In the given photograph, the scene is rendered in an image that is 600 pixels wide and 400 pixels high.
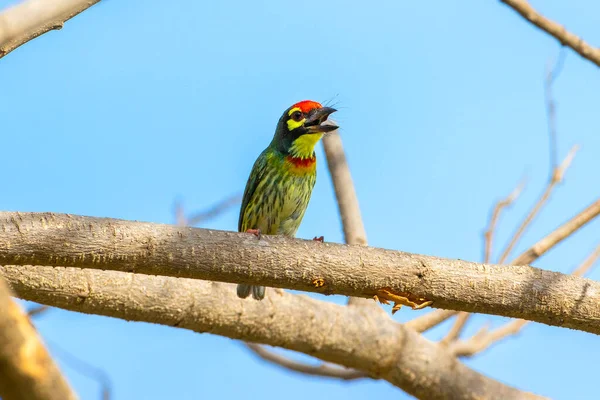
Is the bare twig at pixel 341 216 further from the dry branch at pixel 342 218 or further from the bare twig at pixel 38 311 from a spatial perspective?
the bare twig at pixel 38 311

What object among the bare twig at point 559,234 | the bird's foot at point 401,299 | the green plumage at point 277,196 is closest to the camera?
the bird's foot at point 401,299

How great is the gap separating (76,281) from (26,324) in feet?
10.1

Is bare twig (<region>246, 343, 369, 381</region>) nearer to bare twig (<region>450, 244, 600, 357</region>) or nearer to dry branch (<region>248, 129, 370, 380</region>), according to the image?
dry branch (<region>248, 129, 370, 380</region>)

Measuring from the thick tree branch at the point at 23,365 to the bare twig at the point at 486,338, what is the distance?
4.61 meters

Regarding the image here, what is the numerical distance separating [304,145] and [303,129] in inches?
4.6

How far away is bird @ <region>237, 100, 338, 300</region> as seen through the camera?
5285mm

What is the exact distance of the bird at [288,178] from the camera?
529 centimetres

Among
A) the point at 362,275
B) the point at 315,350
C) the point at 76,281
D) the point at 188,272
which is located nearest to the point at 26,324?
the point at 188,272

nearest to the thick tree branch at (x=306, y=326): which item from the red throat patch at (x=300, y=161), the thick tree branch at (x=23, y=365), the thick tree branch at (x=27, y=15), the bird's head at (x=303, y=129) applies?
the red throat patch at (x=300, y=161)

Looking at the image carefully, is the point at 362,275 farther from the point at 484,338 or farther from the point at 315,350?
the point at 484,338

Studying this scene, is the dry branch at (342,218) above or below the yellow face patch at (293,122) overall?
below

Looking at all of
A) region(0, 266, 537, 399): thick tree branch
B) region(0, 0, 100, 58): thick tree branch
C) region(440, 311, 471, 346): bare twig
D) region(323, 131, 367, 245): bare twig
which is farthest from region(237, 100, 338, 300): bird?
region(0, 0, 100, 58): thick tree branch

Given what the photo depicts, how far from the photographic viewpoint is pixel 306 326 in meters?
4.76

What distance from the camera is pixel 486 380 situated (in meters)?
4.90
